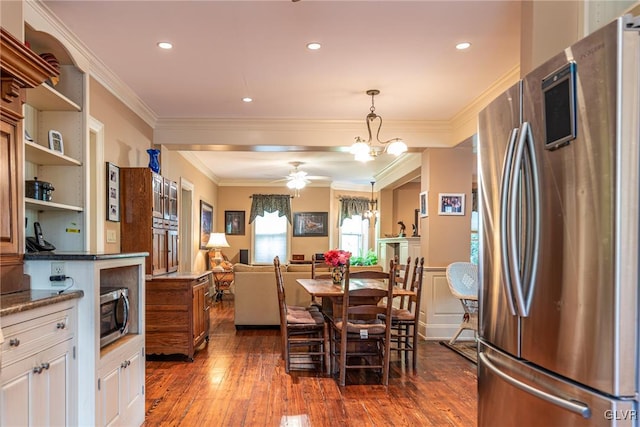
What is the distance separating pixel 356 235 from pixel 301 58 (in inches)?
295

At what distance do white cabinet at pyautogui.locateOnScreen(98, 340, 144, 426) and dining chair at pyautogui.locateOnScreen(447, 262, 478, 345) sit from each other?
11.2ft

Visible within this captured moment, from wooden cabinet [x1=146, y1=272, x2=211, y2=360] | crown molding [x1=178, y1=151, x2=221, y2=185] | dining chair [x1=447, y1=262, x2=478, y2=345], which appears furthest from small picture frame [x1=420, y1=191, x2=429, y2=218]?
crown molding [x1=178, y1=151, x2=221, y2=185]

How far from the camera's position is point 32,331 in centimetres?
165

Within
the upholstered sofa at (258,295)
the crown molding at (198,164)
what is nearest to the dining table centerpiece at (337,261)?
the upholstered sofa at (258,295)

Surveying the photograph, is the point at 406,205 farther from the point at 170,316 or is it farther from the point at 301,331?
the point at 170,316

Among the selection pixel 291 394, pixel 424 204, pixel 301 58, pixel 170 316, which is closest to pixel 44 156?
pixel 301 58

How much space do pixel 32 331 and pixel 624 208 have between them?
2167 millimetres

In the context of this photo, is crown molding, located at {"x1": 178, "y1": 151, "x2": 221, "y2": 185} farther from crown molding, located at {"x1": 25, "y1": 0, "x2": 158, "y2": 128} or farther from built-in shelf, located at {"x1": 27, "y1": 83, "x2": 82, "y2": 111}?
built-in shelf, located at {"x1": 27, "y1": 83, "x2": 82, "y2": 111}

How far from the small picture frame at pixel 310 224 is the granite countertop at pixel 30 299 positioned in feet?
26.6

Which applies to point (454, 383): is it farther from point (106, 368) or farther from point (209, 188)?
point (209, 188)

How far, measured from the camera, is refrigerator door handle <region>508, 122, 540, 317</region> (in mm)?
1480

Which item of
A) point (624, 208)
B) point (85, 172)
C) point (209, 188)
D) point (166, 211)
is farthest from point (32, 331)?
point (209, 188)

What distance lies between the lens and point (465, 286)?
15.6ft

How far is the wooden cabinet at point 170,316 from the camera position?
4090 millimetres
